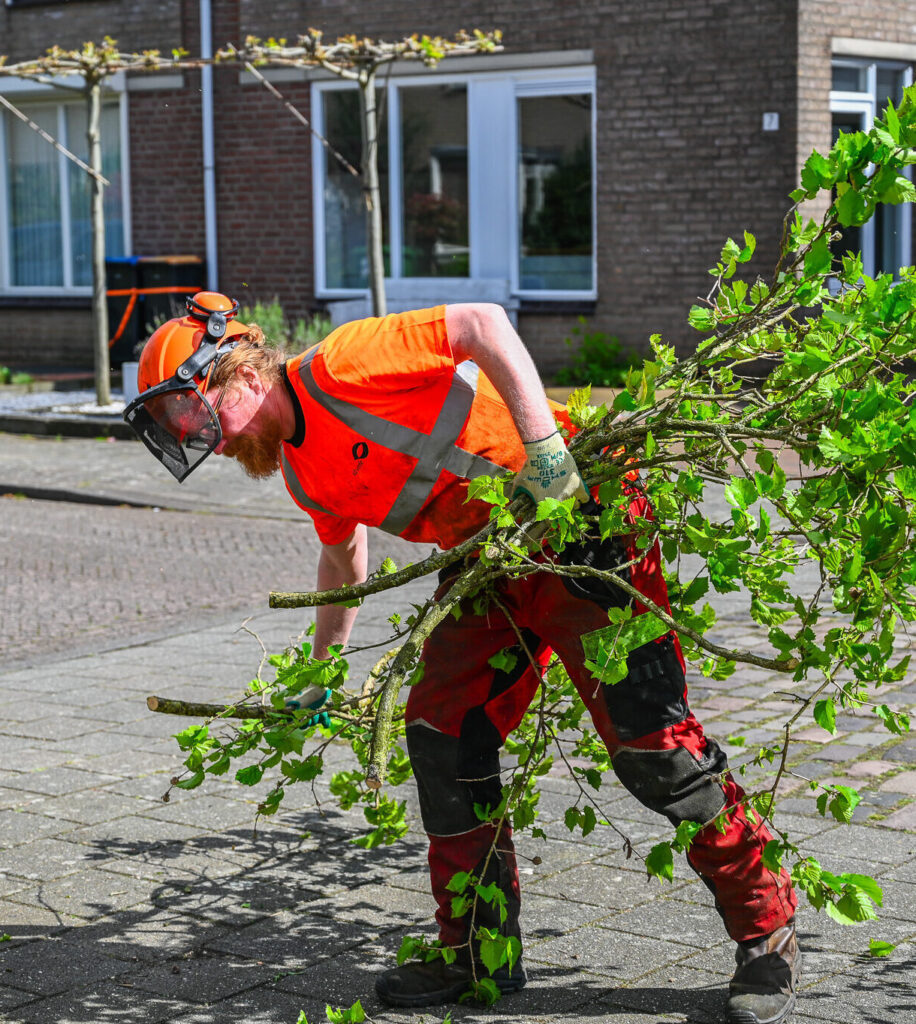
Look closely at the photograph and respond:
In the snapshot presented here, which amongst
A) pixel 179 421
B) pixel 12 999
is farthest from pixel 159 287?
pixel 12 999

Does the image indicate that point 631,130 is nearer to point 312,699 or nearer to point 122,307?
point 122,307

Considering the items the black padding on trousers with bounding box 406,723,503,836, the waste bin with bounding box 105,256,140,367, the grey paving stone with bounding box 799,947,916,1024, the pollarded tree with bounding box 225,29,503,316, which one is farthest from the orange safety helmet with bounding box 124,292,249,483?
the waste bin with bounding box 105,256,140,367

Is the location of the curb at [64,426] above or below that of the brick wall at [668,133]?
below

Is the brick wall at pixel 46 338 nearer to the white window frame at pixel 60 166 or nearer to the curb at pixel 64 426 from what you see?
the white window frame at pixel 60 166

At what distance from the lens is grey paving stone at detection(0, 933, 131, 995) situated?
345cm

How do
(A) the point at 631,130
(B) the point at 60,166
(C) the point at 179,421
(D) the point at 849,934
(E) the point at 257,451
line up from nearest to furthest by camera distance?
(C) the point at 179,421, (E) the point at 257,451, (D) the point at 849,934, (A) the point at 631,130, (B) the point at 60,166

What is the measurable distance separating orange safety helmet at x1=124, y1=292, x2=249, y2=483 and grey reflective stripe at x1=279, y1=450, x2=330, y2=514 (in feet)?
0.70

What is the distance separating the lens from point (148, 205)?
18.0 meters

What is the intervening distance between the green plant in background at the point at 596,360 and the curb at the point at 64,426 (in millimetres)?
4458

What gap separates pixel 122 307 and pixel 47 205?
13.5ft

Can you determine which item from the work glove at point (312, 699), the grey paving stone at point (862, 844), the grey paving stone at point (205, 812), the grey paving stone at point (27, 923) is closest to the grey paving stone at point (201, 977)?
the grey paving stone at point (27, 923)

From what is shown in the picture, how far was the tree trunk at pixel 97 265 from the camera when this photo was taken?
14633 mm

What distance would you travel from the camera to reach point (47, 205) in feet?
63.7

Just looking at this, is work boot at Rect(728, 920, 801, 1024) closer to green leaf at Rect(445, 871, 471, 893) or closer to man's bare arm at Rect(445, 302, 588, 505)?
green leaf at Rect(445, 871, 471, 893)
